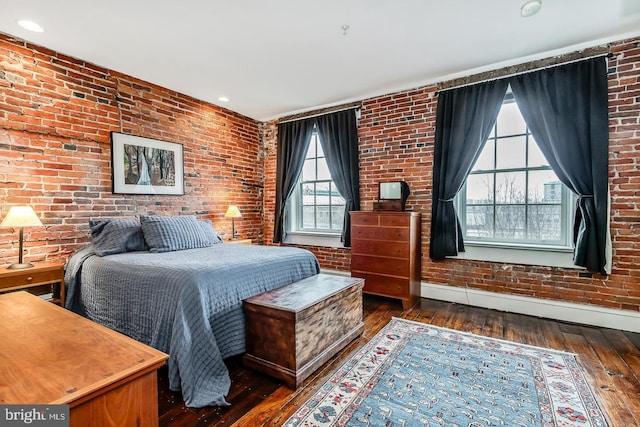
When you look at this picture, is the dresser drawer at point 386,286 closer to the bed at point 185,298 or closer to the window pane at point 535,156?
the bed at point 185,298

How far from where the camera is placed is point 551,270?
312 cm

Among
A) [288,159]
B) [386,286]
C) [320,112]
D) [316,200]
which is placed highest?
[320,112]

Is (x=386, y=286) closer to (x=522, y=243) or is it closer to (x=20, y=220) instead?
(x=522, y=243)

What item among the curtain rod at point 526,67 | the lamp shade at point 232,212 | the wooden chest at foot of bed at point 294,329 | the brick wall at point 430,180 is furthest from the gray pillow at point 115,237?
the curtain rod at point 526,67

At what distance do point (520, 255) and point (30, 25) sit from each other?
496 centimetres

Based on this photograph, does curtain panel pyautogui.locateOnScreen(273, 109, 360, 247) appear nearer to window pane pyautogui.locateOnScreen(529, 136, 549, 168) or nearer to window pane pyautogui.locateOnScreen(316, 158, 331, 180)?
window pane pyautogui.locateOnScreen(316, 158, 331, 180)

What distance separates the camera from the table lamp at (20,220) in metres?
2.49

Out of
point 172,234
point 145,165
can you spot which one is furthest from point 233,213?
point 172,234

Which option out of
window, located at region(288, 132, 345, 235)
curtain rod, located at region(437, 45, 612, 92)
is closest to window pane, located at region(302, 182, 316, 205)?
window, located at region(288, 132, 345, 235)

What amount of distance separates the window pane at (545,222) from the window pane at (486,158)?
2.06 feet

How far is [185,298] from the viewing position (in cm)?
188

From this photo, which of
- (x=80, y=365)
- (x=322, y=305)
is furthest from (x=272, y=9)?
(x=80, y=365)

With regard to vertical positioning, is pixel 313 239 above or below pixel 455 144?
below

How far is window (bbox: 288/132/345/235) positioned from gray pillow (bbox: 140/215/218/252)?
1763mm
